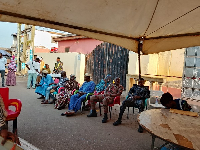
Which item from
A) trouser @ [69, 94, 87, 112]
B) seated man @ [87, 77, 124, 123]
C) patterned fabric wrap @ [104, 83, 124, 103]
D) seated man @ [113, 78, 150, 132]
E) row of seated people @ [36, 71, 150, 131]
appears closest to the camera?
seated man @ [113, 78, 150, 132]

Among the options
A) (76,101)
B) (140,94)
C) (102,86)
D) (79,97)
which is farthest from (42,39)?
(140,94)

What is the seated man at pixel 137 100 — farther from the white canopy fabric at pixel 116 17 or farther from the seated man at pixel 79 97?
the white canopy fabric at pixel 116 17

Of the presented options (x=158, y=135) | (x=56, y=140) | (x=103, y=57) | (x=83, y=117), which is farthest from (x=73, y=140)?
(x=103, y=57)

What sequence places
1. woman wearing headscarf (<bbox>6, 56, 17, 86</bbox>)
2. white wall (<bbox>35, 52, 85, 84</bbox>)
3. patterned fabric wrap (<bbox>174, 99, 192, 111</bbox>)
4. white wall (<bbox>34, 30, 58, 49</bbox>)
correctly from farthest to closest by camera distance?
white wall (<bbox>34, 30, 58, 49</bbox>), white wall (<bbox>35, 52, 85, 84</bbox>), woman wearing headscarf (<bbox>6, 56, 17, 86</bbox>), patterned fabric wrap (<bbox>174, 99, 192, 111</bbox>)

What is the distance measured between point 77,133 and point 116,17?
8.45 ft

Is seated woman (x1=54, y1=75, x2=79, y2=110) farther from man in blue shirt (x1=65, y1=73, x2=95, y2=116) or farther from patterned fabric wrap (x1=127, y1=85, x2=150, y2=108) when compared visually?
patterned fabric wrap (x1=127, y1=85, x2=150, y2=108)

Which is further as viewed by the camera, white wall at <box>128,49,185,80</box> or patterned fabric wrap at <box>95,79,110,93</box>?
white wall at <box>128,49,185,80</box>

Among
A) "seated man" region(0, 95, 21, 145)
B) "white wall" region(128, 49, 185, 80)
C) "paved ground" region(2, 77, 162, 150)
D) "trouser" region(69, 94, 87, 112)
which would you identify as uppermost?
"white wall" region(128, 49, 185, 80)

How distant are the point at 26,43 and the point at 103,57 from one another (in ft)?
41.4

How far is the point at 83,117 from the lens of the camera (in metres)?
4.80

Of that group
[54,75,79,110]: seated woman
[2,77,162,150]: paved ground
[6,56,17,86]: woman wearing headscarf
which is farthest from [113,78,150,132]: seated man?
[6,56,17,86]: woman wearing headscarf

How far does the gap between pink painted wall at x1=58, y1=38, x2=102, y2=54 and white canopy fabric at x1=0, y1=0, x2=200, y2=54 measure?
1164 cm

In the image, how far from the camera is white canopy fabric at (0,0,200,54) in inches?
74.5

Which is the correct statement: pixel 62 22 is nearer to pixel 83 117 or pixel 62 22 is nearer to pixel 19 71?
pixel 83 117
